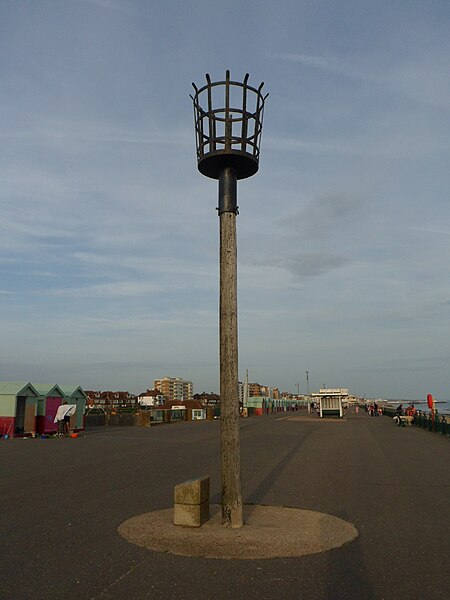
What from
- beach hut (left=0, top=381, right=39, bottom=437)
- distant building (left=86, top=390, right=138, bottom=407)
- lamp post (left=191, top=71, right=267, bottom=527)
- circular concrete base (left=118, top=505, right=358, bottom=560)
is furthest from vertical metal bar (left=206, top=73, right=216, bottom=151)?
distant building (left=86, top=390, right=138, bottom=407)

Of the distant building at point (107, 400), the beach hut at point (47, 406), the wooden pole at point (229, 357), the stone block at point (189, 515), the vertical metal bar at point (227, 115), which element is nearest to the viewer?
the stone block at point (189, 515)

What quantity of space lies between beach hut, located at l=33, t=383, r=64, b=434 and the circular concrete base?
65.2ft

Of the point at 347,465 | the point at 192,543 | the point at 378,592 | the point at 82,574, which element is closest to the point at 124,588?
the point at 82,574

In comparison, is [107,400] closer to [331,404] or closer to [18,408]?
[331,404]

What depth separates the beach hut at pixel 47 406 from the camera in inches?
1039

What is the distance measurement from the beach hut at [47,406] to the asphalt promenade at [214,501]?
9611 mm

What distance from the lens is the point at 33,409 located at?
25922mm

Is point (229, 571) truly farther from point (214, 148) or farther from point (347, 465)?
point (347, 465)

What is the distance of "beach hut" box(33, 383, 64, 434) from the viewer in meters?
26.4

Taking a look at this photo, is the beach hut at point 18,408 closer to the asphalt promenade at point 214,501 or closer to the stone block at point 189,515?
the asphalt promenade at point 214,501

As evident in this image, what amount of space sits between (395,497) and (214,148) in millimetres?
7111

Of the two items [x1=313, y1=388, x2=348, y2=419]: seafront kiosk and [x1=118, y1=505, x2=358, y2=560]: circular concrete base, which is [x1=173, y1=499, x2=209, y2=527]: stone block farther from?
[x1=313, y1=388, x2=348, y2=419]: seafront kiosk

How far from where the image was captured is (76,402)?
30.1m

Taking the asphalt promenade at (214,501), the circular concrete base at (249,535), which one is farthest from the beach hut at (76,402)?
the circular concrete base at (249,535)
